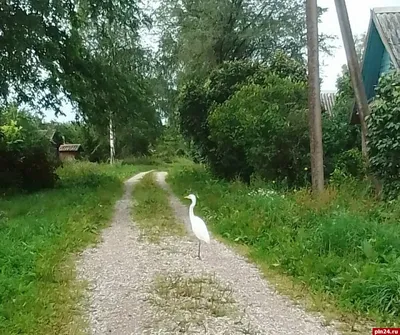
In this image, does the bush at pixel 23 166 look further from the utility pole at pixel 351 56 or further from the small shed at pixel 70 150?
the small shed at pixel 70 150

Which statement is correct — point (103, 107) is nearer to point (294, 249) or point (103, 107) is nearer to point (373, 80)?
point (373, 80)

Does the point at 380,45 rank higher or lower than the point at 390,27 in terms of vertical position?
lower

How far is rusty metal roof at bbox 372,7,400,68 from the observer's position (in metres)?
14.8

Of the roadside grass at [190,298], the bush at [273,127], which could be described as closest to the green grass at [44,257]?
the roadside grass at [190,298]

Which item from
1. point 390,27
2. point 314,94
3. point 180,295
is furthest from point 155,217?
point 390,27

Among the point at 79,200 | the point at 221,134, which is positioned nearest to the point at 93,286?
the point at 79,200

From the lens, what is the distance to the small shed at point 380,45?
49.4ft

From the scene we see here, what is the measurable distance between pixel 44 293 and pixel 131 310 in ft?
3.87

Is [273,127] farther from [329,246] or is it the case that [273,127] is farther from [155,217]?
[329,246]

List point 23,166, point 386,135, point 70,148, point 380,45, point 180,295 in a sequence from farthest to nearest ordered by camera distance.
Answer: point 70,148
point 23,166
point 380,45
point 386,135
point 180,295

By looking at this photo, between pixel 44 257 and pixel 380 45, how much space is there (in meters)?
12.7

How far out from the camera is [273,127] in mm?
16844

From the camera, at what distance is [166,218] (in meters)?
13.6

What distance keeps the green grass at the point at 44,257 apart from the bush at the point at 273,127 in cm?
494
